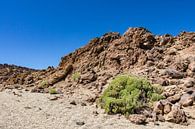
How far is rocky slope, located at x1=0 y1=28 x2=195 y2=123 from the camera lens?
2133cm

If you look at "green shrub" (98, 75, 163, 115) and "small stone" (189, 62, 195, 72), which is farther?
"small stone" (189, 62, 195, 72)

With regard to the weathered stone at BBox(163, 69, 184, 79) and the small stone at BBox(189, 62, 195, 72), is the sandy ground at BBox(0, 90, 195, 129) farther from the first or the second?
the small stone at BBox(189, 62, 195, 72)

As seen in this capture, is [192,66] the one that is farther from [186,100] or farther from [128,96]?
[128,96]

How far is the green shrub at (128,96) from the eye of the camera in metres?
18.1

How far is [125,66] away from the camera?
2517 centimetres

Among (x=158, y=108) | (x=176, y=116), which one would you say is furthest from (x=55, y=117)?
(x=176, y=116)

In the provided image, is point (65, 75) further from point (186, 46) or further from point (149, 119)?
point (149, 119)

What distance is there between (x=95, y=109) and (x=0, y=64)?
3536 centimetres

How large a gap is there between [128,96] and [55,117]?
436 centimetres

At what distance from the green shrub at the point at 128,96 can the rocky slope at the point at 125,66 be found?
85 cm

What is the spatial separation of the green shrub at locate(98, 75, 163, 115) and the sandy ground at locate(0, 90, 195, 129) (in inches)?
25.1

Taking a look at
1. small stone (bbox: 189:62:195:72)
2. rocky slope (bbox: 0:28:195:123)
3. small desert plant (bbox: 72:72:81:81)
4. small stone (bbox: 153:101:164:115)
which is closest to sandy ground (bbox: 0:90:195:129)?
small stone (bbox: 153:101:164:115)

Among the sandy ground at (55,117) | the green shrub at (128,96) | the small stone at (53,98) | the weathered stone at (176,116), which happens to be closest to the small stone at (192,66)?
the green shrub at (128,96)

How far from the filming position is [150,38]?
27875mm
